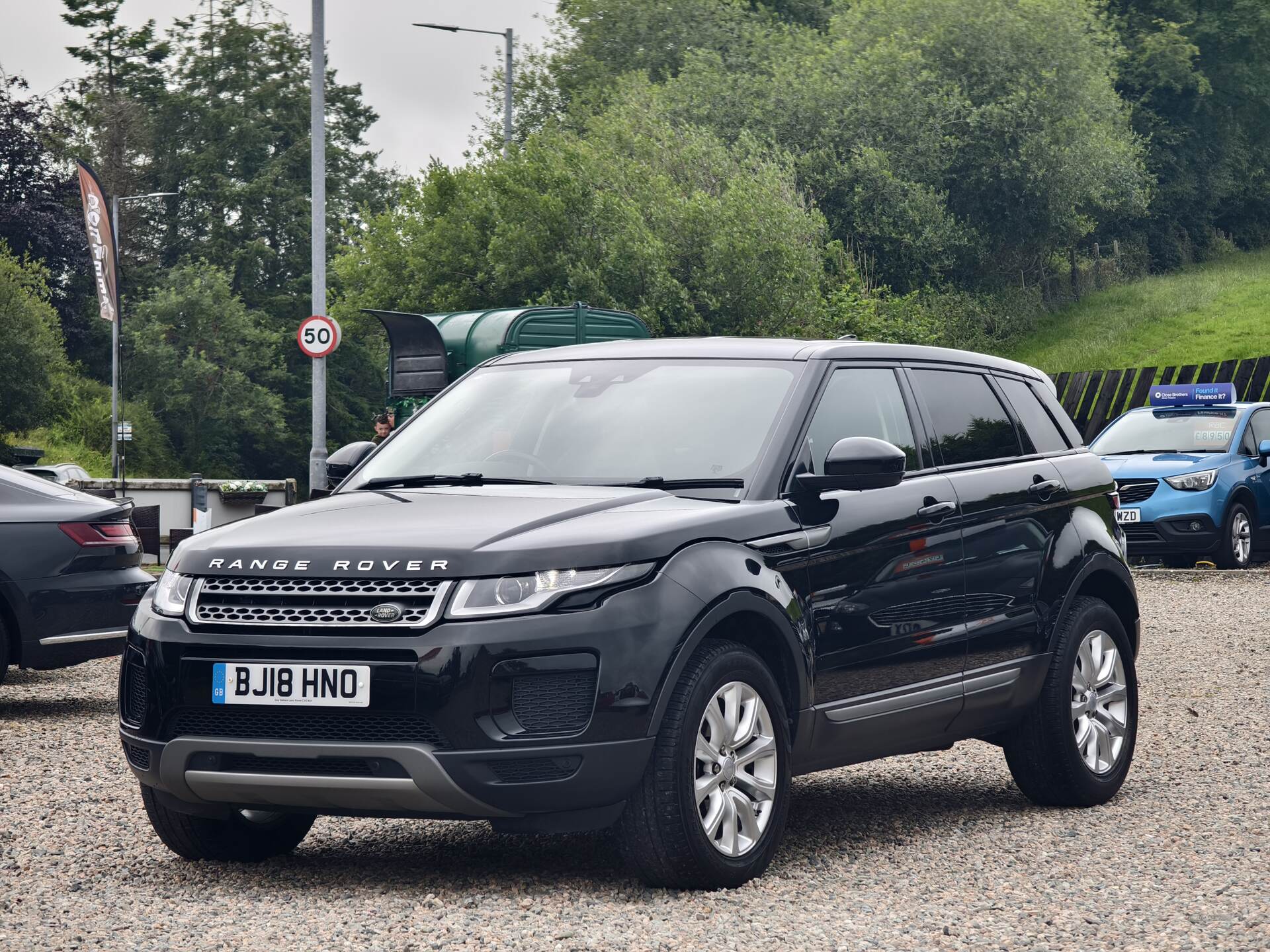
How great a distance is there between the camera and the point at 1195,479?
63.6 feet

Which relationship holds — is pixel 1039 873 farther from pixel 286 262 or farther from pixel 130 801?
pixel 286 262

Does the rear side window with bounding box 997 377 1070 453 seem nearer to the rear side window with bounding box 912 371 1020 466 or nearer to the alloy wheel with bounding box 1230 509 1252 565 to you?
the rear side window with bounding box 912 371 1020 466

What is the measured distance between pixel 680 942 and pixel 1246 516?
1676 centimetres

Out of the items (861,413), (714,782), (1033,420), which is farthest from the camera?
(1033,420)

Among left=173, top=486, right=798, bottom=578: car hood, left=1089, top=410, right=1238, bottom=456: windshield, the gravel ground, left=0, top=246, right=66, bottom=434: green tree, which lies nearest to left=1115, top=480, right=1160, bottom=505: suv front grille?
left=1089, top=410, right=1238, bottom=456: windshield

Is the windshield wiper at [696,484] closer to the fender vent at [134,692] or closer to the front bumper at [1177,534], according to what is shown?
the fender vent at [134,692]

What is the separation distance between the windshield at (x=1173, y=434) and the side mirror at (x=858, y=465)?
1474 centimetres

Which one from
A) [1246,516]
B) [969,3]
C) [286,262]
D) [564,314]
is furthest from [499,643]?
[286,262]

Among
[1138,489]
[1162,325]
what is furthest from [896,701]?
[1162,325]

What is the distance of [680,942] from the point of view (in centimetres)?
470

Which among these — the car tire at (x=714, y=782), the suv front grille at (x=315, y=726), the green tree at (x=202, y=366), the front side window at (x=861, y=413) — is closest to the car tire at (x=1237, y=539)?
the front side window at (x=861, y=413)

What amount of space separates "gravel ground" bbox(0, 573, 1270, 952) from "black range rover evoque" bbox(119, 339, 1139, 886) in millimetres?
238

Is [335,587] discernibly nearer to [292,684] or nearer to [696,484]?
[292,684]

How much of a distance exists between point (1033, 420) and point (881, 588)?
1.89 m
